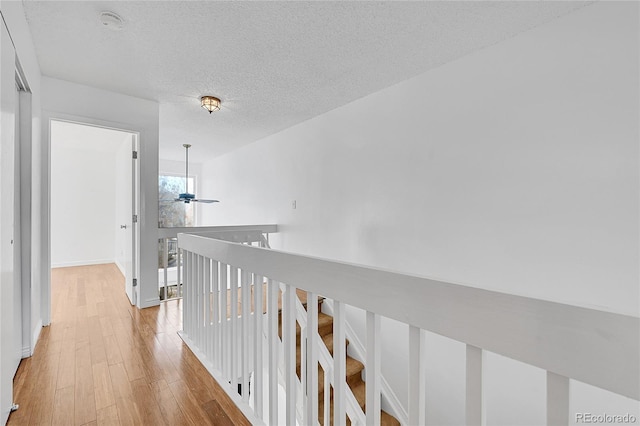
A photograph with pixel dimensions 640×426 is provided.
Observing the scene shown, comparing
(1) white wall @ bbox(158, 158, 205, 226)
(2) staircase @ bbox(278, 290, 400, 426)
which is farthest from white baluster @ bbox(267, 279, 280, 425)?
(1) white wall @ bbox(158, 158, 205, 226)

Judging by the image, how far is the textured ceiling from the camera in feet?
5.74

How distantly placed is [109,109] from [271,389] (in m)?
3.14

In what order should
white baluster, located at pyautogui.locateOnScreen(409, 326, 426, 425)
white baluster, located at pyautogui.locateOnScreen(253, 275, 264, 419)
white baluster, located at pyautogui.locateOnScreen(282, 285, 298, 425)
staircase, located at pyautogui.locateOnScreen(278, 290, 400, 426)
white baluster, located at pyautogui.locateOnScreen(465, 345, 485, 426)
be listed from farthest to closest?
1. staircase, located at pyautogui.locateOnScreen(278, 290, 400, 426)
2. white baluster, located at pyautogui.locateOnScreen(253, 275, 264, 419)
3. white baluster, located at pyautogui.locateOnScreen(282, 285, 298, 425)
4. white baluster, located at pyautogui.locateOnScreen(409, 326, 426, 425)
5. white baluster, located at pyautogui.locateOnScreen(465, 345, 485, 426)

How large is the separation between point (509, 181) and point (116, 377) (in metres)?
2.98

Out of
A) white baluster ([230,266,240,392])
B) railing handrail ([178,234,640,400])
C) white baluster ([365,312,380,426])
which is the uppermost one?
railing handrail ([178,234,640,400])

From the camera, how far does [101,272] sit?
4.95m

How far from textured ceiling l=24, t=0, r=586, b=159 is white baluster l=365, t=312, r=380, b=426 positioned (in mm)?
1812

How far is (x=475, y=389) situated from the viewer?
654mm

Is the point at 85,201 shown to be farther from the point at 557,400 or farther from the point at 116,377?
the point at 557,400

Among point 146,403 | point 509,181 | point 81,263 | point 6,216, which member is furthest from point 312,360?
point 81,263

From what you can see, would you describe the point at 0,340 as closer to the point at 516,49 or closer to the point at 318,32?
the point at 318,32

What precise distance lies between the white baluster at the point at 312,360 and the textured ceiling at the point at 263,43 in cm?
174

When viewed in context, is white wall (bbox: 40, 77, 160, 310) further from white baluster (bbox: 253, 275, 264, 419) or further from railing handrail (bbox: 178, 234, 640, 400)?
railing handrail (bbox: 178, 234, 640, 400)

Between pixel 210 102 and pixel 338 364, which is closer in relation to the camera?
pixel 338 364
